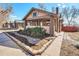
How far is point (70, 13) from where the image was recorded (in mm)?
3365

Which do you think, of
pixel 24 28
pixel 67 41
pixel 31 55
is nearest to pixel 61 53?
pixel 67 41

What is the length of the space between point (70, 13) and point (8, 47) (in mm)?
1129

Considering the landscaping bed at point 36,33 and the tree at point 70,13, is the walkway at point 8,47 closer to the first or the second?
the landscaping bed at point 36,33

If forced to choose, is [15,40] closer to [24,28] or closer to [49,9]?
[24,28]

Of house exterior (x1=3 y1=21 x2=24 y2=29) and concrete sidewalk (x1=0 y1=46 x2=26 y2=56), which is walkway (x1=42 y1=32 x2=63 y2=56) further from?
house exterior (x1=3 y1=21 x2=24 y2=29)

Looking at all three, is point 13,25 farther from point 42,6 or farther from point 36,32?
point 42,6

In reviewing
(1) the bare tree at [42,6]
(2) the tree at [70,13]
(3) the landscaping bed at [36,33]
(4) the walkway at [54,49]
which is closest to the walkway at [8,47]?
(3) the landscaping bed at [36,33]

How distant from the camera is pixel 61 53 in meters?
3.33

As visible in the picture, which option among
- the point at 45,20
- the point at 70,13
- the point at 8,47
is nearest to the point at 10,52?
the point at 8,47

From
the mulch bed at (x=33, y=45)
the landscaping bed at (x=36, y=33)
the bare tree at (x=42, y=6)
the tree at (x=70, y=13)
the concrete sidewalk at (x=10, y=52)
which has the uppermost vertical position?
the bare tree at (x=42, y=6)

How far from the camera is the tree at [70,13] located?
332 cm

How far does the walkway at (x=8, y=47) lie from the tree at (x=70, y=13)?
90cm

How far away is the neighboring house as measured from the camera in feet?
11.2

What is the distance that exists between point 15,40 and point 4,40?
18cm
